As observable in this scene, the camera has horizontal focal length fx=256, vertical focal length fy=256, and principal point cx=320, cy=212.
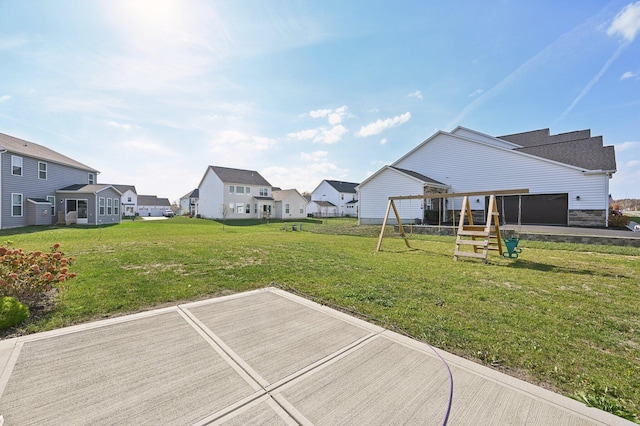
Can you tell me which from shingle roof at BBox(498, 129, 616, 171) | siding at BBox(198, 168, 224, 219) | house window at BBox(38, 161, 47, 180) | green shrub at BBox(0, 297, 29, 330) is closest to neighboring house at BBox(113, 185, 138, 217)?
siding at BBox(198, 168, 224, 219)

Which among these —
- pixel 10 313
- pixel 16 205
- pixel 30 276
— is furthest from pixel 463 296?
pixel 16 205

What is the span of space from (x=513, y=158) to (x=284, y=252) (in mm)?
18226

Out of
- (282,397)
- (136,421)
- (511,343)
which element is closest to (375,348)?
(282,397)

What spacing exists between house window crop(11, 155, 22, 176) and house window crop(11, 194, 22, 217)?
1.57 metres

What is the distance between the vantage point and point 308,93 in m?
14.1

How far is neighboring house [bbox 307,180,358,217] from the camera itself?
51156mm

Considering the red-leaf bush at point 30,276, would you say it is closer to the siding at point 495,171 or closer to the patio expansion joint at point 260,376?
the patio expansion joint at point 260,376

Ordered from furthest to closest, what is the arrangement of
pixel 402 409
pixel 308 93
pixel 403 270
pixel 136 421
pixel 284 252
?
pixel 308 93
pixel 284 252
pixel 403 270
pixel 402 409
pixel 136 421

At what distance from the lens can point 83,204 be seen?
72.5 feet

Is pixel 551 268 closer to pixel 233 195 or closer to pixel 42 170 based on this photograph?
pixel 42 170

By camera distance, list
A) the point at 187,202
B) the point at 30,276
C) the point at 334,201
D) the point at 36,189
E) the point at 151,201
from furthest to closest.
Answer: the point at 151,201
the point at 187,202
the point at 334,201
the point at 36,189
the point at 30,276

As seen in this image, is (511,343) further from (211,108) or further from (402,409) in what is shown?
(211,108)

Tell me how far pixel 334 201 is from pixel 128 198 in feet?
152

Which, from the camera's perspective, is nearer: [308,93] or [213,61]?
[213,61]
